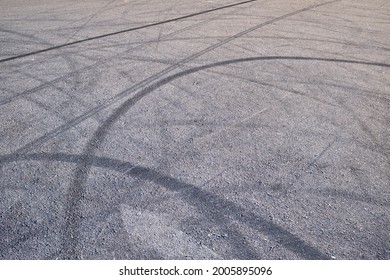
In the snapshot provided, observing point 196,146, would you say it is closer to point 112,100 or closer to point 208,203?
point 208,203

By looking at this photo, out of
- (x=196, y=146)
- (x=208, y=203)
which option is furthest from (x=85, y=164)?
(x=208, y=203)

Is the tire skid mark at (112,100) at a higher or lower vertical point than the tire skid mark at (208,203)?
higher

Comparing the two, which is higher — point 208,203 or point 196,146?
point 196,146

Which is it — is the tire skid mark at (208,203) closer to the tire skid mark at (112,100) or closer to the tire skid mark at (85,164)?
the tire skid mark at (85,164)

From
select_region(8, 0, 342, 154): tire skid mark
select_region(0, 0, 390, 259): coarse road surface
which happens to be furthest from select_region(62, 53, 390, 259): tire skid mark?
select_region(8, 0, 342, 154): tire skid mark

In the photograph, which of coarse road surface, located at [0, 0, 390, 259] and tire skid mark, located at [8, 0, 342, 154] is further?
tire skid mark, located at [8, 0, 342, 154]

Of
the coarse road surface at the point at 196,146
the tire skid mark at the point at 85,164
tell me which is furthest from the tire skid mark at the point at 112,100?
the tire skid mark at the point at 85,164

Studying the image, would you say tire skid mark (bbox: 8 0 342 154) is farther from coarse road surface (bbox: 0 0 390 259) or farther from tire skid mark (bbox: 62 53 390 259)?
tire skid mark (bbox: 62 53 390 259)

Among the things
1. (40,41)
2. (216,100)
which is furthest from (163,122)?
(40,41)

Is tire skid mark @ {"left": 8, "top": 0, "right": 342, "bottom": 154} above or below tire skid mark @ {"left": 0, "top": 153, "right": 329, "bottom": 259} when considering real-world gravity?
above

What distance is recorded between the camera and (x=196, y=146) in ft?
13.2

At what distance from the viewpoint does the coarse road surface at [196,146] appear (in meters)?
2.91

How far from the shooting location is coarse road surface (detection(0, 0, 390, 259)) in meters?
2.91

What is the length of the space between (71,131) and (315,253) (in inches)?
126
